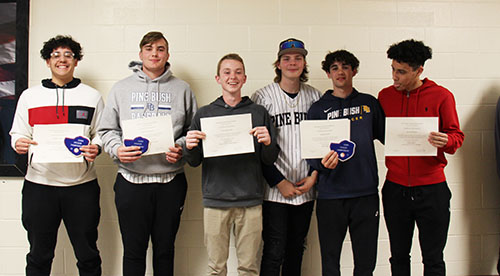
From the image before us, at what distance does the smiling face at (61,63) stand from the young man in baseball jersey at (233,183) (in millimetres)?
979

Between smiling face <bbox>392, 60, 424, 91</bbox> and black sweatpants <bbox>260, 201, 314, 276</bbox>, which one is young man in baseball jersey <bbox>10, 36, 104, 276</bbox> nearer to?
black sweatpants <bbox>260, 201, 314, 276</bbox>

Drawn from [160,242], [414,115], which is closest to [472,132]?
[414,115]

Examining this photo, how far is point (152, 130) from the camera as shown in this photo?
183 centimetres

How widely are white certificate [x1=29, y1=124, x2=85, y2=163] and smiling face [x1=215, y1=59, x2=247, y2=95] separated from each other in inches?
39.2

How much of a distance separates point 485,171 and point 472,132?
34cm

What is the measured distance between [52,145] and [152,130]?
0.64m

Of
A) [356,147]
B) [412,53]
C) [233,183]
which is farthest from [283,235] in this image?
[412,53]

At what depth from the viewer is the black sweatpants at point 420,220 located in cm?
188

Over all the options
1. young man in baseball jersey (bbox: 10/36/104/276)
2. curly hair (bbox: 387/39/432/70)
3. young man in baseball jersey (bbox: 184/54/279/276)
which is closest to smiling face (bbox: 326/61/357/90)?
curly hair (bbox: 387/39/432/70)

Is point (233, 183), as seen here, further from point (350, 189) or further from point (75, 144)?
point (75, 144)

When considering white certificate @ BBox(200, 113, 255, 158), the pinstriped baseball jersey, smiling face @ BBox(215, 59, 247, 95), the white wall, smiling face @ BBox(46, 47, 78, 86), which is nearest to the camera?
white certificate @ BBox(200, 113, 255, 158)

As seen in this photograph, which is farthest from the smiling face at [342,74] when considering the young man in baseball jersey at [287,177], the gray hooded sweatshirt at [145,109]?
the gray hooded sweatshirt at [145,109]

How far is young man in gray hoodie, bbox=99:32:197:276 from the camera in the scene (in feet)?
6.32

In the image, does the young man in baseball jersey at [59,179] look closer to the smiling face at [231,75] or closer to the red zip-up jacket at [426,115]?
the smiling face at [231,75]
